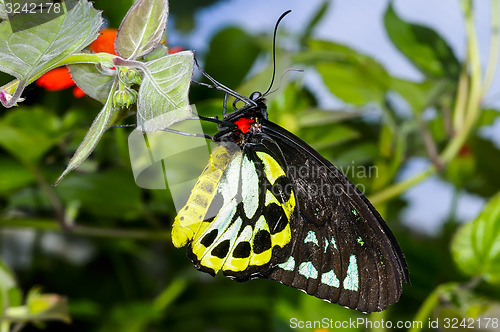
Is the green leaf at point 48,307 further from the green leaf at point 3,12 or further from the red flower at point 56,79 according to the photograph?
the green leaf at point 3,12

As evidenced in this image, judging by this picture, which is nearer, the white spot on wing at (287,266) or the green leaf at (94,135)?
the green leaf at (94,135)

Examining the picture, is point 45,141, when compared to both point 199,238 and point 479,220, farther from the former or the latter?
point 479,220

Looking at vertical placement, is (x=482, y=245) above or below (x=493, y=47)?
below

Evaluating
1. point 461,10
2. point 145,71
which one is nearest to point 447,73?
point 461,10

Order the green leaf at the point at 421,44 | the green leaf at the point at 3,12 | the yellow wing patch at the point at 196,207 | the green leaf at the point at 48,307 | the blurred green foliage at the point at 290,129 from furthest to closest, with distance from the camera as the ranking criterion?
1. the green leaf at the point at 421,44
2. the blurred green foliage at the point at 290,129
3. the green leaf at the point at 48,307
4. the yellow wing patch at the point at 196,207
5. the green leaf at the point at 3,12

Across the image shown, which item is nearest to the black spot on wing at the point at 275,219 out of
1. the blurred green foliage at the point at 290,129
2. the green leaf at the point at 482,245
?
the blurred green foliage at the point at 290,129

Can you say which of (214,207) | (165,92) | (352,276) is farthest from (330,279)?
(165,92)

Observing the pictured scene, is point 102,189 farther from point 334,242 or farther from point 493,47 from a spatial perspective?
point 493,47
